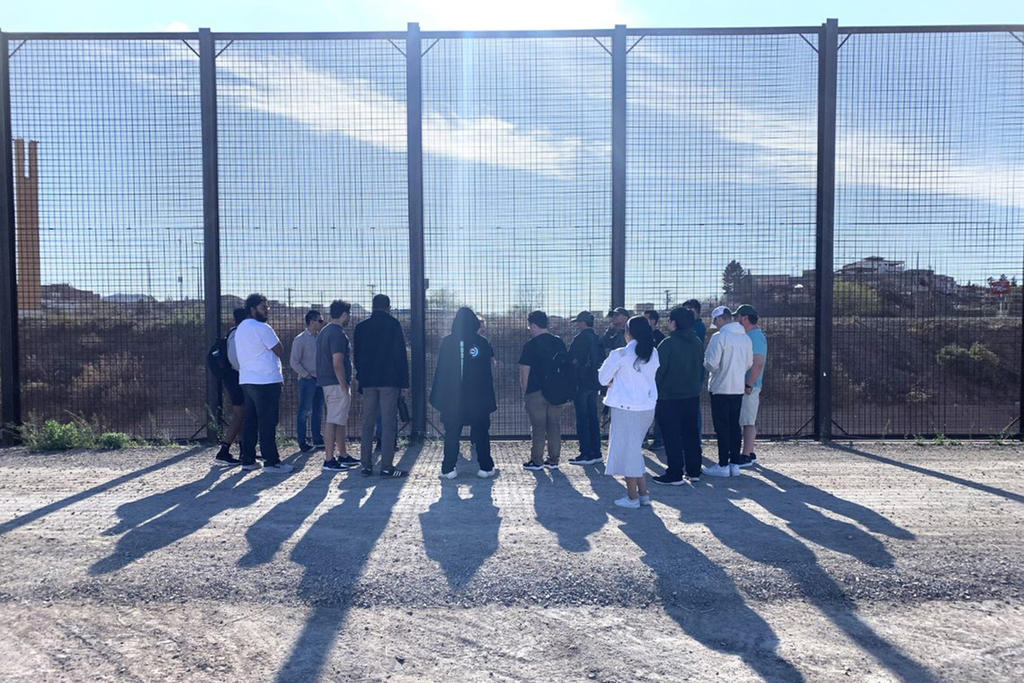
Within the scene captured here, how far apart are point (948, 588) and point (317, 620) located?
153 inches

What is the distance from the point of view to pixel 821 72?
10.8m

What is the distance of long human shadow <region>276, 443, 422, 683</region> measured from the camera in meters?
4.17

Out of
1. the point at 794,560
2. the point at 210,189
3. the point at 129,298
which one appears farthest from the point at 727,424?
the point at 129,298

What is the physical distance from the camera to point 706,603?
482 centimetres

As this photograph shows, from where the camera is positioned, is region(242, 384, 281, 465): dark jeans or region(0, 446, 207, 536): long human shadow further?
region(242, 384, 281, 465): dark jeans

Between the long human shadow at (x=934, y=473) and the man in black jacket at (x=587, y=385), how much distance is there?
3.34 metres

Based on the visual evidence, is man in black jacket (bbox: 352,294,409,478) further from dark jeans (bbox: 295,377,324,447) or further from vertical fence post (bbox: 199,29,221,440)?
vertical fence post (bbox: 199,29,221,440)

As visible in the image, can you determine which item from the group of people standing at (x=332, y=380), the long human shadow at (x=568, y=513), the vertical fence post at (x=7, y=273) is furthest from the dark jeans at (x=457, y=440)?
the vertical fence post at (x=7, y=273)

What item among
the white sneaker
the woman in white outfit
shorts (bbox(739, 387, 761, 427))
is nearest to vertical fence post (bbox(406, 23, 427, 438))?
the white sneaker

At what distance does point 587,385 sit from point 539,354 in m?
0.86

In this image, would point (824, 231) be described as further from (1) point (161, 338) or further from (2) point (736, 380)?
(1) point (161, 338)

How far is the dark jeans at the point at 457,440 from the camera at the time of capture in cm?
853

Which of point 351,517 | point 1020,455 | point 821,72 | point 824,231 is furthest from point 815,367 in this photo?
point 351,517

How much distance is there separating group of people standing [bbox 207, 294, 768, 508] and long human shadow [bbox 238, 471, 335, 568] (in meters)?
0.92
